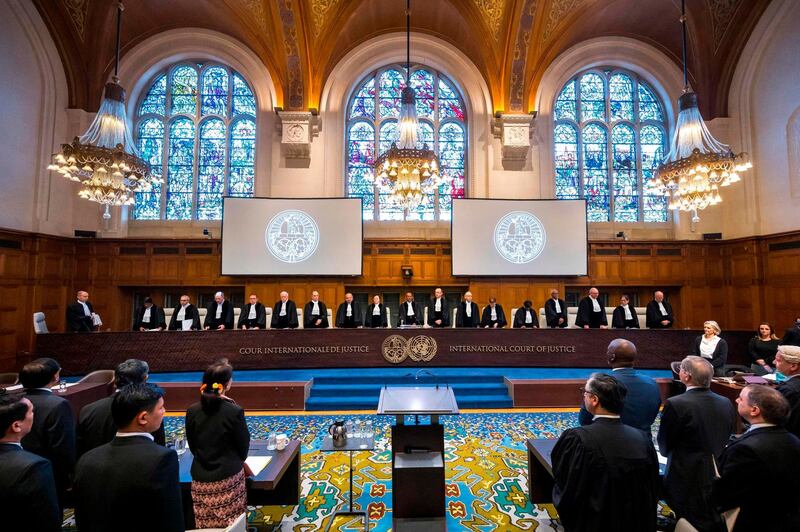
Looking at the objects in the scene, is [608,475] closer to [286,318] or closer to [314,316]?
[314,316]

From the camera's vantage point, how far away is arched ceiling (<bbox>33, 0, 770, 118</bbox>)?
8.45 metres

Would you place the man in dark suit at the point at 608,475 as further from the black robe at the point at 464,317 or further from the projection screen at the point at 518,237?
the projection screen at the point at 518,237

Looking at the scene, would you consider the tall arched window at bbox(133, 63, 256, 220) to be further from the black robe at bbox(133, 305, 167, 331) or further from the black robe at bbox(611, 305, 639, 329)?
the black robe at bbox(611, 305, 639, 329)

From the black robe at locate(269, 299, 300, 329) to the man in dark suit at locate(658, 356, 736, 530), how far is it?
249 inches

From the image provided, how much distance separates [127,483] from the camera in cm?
137

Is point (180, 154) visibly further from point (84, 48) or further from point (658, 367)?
→ point (658, 367)

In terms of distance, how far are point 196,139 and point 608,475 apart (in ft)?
35.6

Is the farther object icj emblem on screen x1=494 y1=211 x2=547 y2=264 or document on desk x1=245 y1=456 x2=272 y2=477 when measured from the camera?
icj emblem on screen x1=494 y1=211 x2=547 y2=264

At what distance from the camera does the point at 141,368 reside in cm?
238

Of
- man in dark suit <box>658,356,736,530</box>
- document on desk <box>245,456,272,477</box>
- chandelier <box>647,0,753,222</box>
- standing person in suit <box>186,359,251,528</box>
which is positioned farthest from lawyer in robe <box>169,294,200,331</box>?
chandelier <box>647,0,753,222</box>

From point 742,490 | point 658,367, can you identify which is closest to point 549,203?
point 658,367

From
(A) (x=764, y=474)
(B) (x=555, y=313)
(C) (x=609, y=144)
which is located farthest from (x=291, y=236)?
(A) (x=764, y=474)

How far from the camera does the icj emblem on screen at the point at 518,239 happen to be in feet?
29.9

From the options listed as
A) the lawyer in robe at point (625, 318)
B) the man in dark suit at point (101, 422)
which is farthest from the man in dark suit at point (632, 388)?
the lawyer in robe at point (625, 318)
